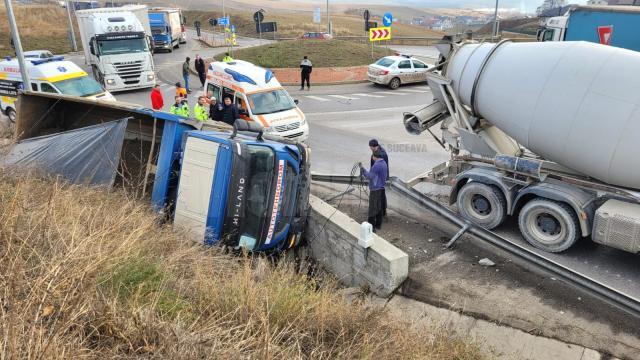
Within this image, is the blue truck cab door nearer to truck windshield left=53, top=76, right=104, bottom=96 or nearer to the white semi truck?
truck windshield left=53, top=76, right=104, bottom=96

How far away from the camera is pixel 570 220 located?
6797 mm

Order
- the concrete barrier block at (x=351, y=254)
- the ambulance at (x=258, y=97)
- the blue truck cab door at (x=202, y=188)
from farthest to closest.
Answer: the ambulance at (x=258, y=97)
the blue truck cab door at (x=202, y=188)
the concrete barrier block at (x=351, y=254)

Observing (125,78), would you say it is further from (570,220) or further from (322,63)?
(570,220)

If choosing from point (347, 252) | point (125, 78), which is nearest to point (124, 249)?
point (347, 252)

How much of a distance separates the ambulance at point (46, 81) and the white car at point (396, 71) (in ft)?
40.3

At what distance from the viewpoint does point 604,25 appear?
15.0 metres

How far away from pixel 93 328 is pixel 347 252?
4473 millimetres

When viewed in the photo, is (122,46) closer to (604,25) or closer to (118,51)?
(118,51)

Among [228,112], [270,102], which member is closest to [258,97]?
[270,102]

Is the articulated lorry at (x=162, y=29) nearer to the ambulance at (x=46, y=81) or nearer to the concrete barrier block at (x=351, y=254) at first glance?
the ambulance at (x=46, y=81)

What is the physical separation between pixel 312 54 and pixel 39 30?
32.6m

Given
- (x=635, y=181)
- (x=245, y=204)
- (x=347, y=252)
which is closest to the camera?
(x=635, y=181)

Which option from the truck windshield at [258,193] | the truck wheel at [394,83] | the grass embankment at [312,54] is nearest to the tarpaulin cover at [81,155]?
the truck windshield at [258,193]

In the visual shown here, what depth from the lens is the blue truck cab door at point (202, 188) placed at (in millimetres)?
6625
